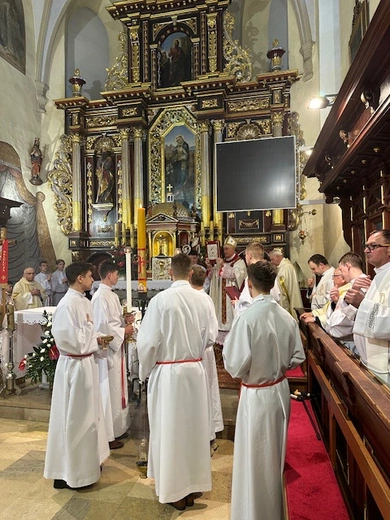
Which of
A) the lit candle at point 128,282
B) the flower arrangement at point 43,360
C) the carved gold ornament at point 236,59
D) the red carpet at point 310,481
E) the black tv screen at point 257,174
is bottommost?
the red carpet at point 310,481

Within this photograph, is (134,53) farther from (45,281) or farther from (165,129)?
(45,281)

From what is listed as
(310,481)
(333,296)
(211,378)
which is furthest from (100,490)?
(333,296)

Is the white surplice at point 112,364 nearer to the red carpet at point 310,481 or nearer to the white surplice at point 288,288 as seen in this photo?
the red carpet at point 310,481

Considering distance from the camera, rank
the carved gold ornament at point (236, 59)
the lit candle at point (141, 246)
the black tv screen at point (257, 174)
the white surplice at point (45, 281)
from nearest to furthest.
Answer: the lit candle at point (141, 246), the black tv screen at point (257, 174), the white surplice at point (45, 281), the carved gold ornament at point (236, 59)

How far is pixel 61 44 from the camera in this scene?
39.4ft

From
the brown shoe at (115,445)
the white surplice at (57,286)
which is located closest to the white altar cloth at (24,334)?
the brown shoe at (115,445)

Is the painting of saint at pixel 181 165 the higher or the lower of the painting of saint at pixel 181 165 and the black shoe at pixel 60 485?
the higher

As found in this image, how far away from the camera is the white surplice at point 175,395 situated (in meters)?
2.96

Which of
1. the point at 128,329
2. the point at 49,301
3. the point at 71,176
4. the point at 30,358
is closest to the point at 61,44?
the point at 71,176

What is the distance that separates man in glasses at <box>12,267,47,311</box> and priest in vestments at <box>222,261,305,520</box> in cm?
625

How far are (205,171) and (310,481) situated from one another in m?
8.64

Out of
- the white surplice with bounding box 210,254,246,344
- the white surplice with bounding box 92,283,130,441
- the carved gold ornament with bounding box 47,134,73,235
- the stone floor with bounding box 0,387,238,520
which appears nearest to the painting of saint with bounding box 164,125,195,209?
the carved gold ornament with bounding box 47,134,73,235

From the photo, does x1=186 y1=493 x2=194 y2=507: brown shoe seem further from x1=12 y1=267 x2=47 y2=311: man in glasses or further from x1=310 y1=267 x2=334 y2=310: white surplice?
x1=12 y1=267 x2=47 y2=311: man in glasses

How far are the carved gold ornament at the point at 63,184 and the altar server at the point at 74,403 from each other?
8.62 m
